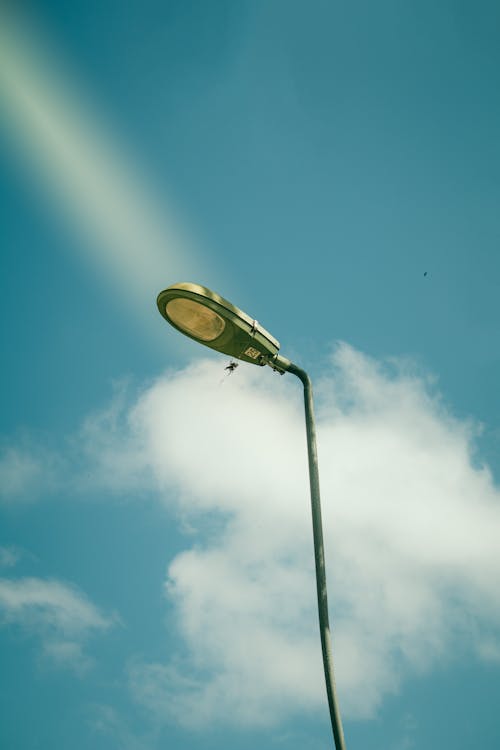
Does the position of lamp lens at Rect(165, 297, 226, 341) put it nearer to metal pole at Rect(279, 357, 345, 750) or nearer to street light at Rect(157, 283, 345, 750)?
street light at Rect(157, 283, 345, 750)

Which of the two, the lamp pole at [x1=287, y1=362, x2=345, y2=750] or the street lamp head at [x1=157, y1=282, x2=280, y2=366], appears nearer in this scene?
the lamp pole at [x1=287, y1=362, x2=345, y2=750]

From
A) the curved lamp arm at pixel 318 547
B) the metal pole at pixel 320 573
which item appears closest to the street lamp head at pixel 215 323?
the curved lamp arm at pixel 318 547

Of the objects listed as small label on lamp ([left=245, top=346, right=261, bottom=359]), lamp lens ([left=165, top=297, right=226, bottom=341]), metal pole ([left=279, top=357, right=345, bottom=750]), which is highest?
small label on lamp ([left=245, top=346, right=261, bottom=359])

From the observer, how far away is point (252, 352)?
476 cm

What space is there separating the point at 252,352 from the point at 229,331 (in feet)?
1.01

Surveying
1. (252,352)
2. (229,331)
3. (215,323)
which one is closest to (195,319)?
(215,323)

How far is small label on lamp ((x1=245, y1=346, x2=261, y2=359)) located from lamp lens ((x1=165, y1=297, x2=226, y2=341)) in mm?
310

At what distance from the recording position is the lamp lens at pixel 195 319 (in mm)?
4527

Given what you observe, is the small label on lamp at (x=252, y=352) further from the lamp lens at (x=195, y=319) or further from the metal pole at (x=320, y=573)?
the metal pole at (x=320, y=573)

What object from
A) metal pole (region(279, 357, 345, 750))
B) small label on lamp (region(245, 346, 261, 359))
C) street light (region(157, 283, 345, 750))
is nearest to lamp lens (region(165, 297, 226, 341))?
street light (region(157, 283, 345, 750))

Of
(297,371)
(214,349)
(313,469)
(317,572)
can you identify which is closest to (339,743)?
(317,572)

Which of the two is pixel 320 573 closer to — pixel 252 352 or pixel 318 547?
pixel 318 547

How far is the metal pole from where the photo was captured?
325cm

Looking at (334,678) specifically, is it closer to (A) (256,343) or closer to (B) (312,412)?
(B) (312,412)
